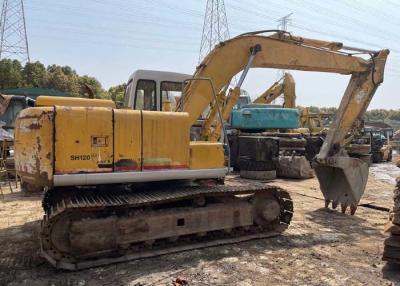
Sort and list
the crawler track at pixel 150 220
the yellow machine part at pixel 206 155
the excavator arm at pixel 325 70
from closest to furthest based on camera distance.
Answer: the crawler track at pixel 150 220 < the yellow machine part at pixel 206 155 < the excavator arm at pixel 325 70

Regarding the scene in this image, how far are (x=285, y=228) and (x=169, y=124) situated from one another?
7.97ft

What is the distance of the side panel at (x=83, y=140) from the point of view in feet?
16.0

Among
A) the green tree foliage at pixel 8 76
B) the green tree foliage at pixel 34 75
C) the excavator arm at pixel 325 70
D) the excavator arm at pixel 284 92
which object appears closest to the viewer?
the excavator arm at pixel 325 70

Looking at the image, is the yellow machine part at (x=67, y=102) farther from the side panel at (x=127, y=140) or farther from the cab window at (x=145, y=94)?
the cab window at (x=145, y=94)

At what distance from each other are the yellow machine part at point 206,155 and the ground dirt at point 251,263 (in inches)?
44.9

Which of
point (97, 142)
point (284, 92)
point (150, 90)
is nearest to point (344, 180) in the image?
point (150, 90)

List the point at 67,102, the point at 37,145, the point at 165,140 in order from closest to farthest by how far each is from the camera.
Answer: the point at 37,145, the point at 165,140, the point at 67,102

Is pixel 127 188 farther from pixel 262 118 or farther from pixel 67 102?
pixel 262 118

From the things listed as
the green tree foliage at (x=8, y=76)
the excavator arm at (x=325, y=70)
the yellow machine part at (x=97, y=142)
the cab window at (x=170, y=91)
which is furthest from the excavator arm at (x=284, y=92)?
the green tree foliage at (x=8, y=76)

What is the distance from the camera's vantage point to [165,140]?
5453mm

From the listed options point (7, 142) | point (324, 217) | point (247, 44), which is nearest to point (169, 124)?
point (247, 44)

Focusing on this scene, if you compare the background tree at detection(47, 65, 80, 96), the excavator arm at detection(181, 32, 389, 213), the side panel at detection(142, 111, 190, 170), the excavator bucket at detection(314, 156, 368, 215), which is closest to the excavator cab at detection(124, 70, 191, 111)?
the excavator arm at detection(181, 32, 389, 213)

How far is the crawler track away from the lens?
478 cm

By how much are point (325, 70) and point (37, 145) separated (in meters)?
6.04
